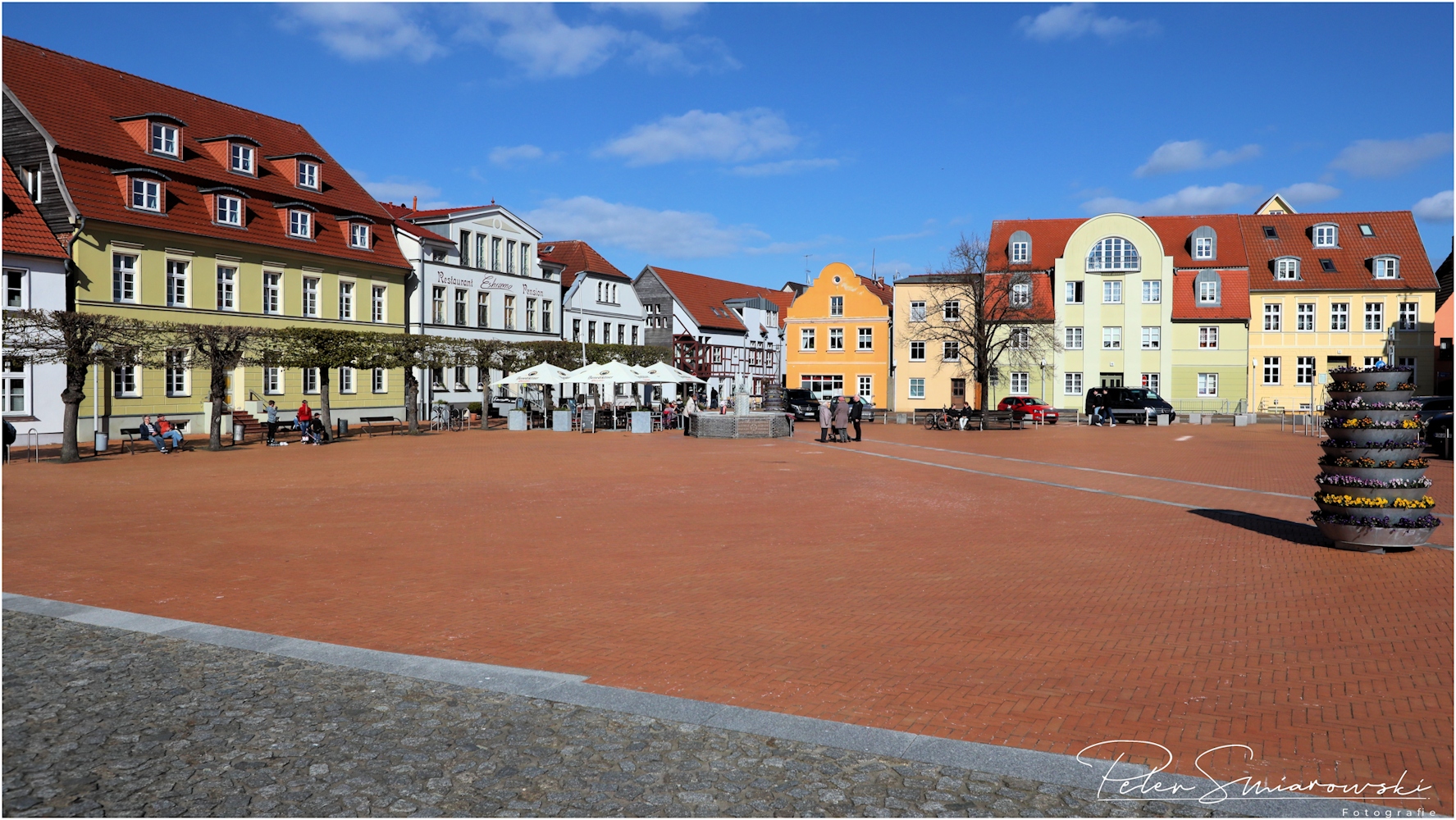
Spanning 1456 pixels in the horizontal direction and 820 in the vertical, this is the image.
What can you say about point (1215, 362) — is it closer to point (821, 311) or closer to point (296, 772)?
point (821, 311)

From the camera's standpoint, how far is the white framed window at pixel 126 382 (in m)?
32.9

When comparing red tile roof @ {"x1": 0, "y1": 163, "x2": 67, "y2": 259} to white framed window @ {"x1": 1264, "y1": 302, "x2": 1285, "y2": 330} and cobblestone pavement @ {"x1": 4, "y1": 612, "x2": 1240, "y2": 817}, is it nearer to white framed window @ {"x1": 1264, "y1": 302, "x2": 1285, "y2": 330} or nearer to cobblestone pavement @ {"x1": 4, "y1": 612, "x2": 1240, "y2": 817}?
cobblestone pavement @ {"x1": 4, "y1": 612, "x2": 1240, "y2": 817}

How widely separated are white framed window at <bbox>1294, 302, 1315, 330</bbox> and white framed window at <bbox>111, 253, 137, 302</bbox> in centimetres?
5633

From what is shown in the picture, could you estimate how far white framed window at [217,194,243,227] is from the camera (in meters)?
37.5

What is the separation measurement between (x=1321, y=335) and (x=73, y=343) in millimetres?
57906

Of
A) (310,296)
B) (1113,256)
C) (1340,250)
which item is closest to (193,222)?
(310,296)

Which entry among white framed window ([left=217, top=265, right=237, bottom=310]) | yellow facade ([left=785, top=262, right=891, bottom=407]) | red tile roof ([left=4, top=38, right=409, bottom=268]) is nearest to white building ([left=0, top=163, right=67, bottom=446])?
red tile roof ([left=4, top=38, right=409, bottom=268])

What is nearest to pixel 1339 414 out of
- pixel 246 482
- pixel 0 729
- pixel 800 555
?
pixel 800 555

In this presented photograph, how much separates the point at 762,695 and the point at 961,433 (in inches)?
1293

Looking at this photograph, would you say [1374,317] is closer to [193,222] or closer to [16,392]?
[193,222]

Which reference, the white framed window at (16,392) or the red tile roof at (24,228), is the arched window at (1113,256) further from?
the white framed window at (16,392)

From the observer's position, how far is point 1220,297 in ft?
A: 181

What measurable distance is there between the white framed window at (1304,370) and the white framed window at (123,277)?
56049 millimetres

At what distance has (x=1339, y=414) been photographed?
11.7 meters
